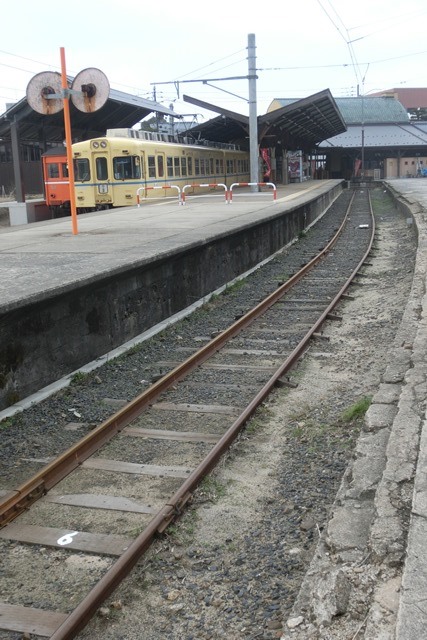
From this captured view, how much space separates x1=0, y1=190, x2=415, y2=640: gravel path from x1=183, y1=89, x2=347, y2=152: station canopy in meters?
21.3

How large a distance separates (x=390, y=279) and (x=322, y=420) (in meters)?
7.33

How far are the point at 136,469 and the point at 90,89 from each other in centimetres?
717

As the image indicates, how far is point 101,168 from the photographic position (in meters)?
20.6

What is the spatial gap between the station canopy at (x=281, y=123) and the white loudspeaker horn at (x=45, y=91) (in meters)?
17.9

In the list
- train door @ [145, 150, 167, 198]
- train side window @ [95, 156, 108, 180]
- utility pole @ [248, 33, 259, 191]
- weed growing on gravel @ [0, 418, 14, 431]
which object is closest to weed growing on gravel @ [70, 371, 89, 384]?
weed growing on gravel @ [0, 418, 14, 431]

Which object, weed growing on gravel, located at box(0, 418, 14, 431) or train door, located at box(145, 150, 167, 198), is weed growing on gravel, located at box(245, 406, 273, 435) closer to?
Result: weed growing on gravel, located at box(0, 418, 14, 431)

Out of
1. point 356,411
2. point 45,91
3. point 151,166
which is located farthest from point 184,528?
point 151,166

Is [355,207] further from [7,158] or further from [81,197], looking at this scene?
[7,158]

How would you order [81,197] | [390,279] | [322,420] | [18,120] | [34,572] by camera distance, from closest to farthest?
1. [34,572]
2. [322,420]
3. [390,279]
4. [81,197]
5. [18,120]

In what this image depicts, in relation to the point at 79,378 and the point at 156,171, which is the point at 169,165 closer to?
the point at 156,171

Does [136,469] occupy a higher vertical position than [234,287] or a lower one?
lower

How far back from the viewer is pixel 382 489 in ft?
11.3

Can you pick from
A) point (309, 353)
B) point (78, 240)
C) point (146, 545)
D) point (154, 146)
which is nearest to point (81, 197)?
point (154, 146)

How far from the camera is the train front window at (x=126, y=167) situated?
2048cm
